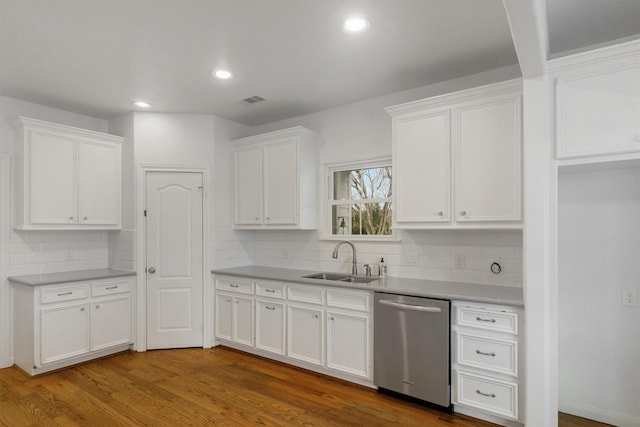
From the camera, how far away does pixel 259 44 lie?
276 cm

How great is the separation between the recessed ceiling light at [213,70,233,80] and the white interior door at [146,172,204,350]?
1.49 m

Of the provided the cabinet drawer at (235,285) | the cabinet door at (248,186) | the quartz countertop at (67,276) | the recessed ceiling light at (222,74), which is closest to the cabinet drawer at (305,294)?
the cabinet drawer at (235,285)

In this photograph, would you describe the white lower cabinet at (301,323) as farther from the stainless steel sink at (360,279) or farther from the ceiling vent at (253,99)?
the ceiling vent at (253,99)

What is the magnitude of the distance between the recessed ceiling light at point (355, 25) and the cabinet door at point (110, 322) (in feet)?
11.9

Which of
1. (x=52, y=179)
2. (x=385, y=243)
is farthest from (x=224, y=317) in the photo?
(x=52, y=179)

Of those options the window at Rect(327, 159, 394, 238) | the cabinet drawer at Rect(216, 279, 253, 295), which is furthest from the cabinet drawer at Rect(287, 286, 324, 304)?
the window at Rect(327, 159, 394, 238)

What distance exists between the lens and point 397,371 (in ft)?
9.99

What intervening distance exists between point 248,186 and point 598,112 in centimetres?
342

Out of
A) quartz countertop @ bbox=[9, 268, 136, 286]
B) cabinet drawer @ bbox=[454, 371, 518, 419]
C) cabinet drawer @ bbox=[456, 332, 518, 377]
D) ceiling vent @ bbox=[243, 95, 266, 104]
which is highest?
ceiling vent @ bbox=[243, 95, 266, 104]

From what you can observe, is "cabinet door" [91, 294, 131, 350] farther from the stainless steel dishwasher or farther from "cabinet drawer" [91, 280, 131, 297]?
the stainless steel dishwasher

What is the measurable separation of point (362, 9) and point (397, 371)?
266 centimetres

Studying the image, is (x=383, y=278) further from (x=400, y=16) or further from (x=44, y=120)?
(x=44, y=120)

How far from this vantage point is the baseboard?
2.59 m

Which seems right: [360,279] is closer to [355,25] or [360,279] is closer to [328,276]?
[328,276]
